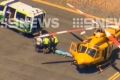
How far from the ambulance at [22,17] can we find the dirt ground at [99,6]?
7.15 meters

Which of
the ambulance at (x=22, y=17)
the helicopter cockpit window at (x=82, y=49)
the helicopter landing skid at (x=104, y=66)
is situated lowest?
the helicopter landing skid at (x=104, y=66)

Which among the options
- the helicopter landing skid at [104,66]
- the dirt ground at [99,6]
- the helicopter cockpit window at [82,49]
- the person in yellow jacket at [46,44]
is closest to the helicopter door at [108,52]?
the helicopter landing skid at [104,66]

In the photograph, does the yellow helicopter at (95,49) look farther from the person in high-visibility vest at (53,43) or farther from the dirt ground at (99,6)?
the dirt ground at (99,6)

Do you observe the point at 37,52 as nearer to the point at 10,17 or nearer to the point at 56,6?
the point at 10,17

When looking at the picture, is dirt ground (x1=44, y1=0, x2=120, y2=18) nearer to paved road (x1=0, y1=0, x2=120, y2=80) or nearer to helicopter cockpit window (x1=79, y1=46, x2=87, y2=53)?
paved road (x1=0, y1=0, x2=120, y2=80)

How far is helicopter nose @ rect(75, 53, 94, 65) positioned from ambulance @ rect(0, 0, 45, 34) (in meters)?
7.12

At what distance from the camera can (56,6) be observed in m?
44.9

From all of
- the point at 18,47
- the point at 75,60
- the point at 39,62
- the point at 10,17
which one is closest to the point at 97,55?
the point at 75,60

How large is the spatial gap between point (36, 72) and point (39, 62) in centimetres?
157

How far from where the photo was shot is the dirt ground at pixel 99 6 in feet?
145

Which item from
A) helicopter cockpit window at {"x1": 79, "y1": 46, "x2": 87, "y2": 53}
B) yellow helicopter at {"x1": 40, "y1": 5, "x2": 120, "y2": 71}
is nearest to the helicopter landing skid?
yellow helicopter at {"x1": 40, "y1": 5, "x2": 120, "y2": 71}

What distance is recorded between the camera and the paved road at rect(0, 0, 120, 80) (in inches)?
1315

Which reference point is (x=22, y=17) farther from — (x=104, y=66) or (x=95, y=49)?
(x=104, y=66)

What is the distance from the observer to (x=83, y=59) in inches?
1283
